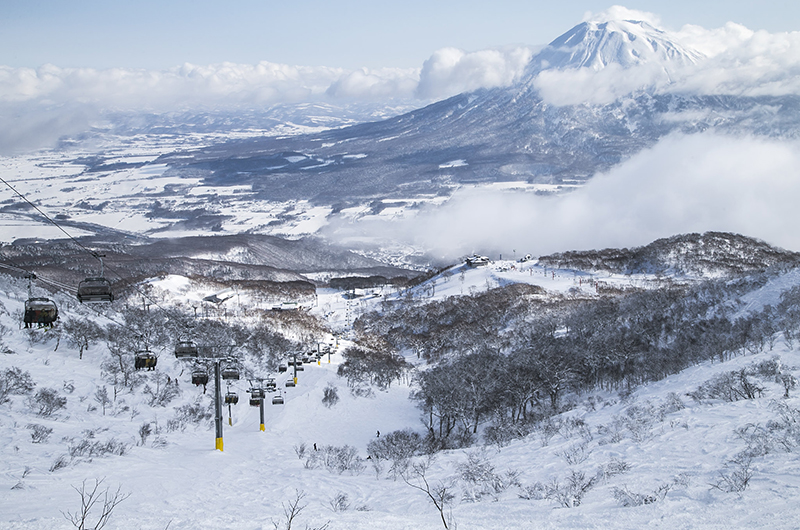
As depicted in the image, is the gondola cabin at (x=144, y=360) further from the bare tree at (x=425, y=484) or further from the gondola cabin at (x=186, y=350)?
the bare tree at (x=425, y=484)

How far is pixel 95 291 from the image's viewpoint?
53.2 ft

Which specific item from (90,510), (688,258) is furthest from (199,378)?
(688,258)

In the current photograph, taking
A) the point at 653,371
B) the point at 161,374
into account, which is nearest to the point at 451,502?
the point at 653,371

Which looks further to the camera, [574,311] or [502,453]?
[574,311]

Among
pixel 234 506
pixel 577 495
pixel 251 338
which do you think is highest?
pixel 577 495

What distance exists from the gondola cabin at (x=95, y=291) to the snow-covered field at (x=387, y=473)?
5131mm

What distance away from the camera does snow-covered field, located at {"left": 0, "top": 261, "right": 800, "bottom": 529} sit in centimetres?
1193

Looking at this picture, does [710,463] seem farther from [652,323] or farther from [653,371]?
[652,323]

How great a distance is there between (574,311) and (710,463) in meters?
56.4

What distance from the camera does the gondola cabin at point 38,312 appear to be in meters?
16.8

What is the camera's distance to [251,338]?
63375mm

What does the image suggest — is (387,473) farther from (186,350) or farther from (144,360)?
(144,360)

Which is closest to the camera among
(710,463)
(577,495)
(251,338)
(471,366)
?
(577,495)

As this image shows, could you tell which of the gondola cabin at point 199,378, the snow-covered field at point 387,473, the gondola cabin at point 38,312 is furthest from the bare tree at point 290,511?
the gondola cabin at point 199,378
